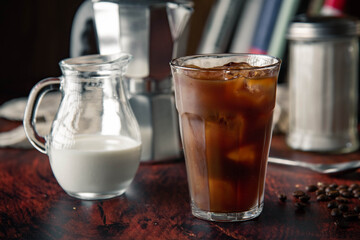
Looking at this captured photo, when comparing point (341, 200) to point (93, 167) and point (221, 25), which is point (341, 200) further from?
point (221, 25)

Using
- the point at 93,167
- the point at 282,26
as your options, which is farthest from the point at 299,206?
the point at 282,26

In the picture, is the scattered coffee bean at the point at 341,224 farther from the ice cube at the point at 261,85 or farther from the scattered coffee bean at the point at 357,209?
the ice cube at the point at 261,85

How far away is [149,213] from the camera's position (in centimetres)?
82

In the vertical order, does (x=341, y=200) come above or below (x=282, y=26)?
below

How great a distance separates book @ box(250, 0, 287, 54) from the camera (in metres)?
1.46

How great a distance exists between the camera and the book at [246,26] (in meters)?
1.53

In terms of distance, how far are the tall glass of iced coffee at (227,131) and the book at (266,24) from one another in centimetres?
68

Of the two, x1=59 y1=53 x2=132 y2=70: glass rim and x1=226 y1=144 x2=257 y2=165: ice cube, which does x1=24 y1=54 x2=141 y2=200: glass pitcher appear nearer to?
x1=59 y1=53 x2=132 y2=70: glass rim

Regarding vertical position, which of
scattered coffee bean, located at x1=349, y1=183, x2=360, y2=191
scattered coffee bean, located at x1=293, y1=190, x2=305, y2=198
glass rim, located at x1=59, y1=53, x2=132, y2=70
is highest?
glass rim, located at x1=59, y1=53, x2=132, y2=70

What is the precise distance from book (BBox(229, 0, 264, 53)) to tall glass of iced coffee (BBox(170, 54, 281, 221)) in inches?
29.5

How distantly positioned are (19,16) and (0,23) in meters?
0.06

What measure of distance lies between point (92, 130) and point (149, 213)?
0.18 meters

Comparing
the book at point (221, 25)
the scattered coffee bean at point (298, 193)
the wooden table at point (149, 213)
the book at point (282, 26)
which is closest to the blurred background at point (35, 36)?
the book at point (221, 25)

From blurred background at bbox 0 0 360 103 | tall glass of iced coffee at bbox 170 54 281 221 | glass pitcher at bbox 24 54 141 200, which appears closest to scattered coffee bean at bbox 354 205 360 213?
tall glass of iced coffee at bbox 170 54 281 221
